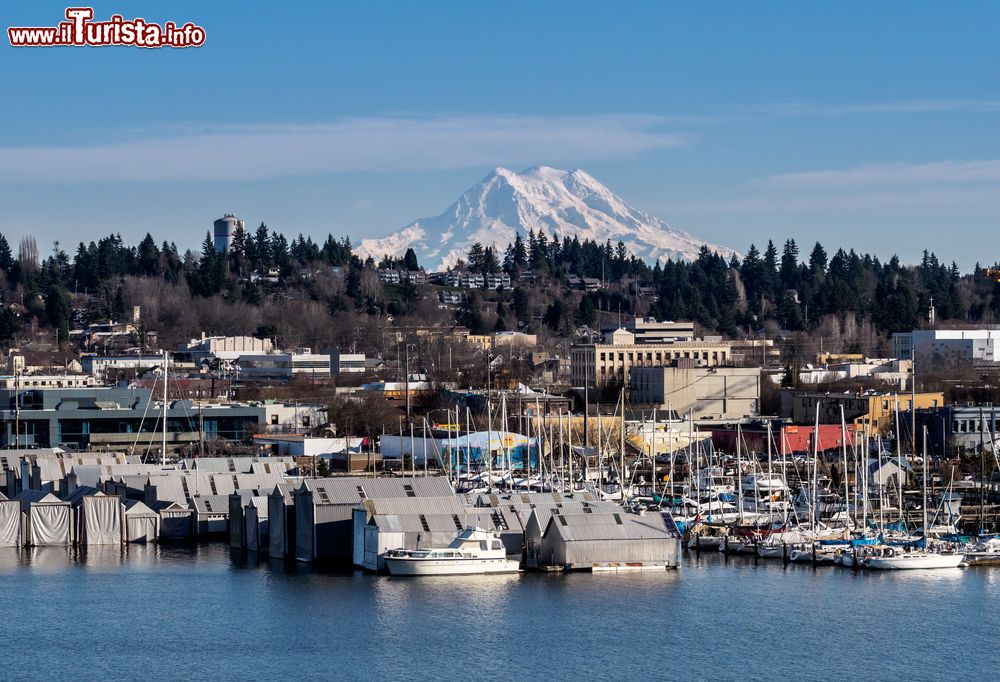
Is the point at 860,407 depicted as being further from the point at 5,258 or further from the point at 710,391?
the point at 5,258

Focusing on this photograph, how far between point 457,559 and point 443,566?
22 cm

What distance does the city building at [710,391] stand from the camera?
5966 cm

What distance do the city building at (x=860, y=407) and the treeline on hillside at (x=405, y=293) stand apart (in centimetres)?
4333

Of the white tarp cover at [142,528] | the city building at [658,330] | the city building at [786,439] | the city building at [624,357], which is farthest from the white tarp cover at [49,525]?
the city building at [658,330]

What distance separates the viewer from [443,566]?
2552cm

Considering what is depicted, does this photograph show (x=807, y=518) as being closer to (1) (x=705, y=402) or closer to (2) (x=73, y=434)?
(2) (x=73, y=434)

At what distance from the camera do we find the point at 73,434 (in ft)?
157

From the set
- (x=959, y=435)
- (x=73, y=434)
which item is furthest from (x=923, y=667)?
(x=73, y=434)

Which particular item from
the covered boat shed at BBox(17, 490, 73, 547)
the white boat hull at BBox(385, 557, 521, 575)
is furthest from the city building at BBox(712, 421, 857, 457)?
the white boat hull at BBox(385, 557, 521, 575)

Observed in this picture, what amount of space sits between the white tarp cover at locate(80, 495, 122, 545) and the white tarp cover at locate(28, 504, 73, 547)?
264mm

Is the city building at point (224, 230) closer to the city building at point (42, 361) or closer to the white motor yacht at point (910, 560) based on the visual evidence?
the city building at point (42, 361)

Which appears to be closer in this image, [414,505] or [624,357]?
[414,505]

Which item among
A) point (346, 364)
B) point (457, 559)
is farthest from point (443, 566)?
point (346, 364)

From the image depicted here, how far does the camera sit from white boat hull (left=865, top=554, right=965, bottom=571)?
1041 inches
